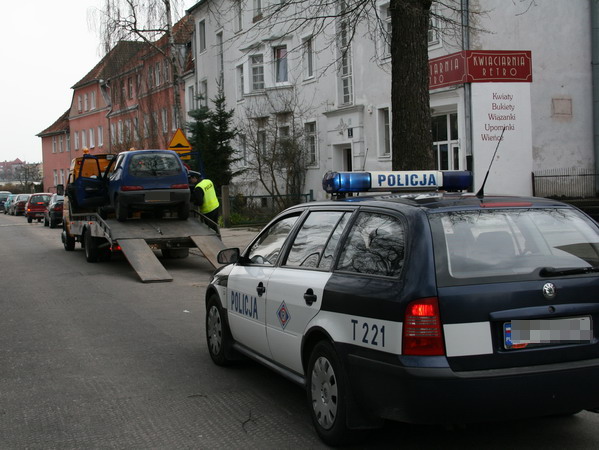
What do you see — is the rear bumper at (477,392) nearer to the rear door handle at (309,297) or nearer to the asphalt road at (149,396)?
the asphalt road at (149,396)

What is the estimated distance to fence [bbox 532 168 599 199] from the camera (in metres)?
21.7

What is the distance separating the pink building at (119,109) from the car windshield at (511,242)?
2705 cm

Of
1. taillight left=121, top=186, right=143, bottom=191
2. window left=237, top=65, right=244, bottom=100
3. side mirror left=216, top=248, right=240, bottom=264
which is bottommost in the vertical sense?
side mirror left=216, top=248, right=240, bottom=264

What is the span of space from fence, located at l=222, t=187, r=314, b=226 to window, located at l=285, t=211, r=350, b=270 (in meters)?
20.4

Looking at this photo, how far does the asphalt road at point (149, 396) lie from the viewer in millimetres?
4824

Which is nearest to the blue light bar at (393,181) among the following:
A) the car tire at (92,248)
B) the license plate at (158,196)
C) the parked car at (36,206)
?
the license plate at (158,196)

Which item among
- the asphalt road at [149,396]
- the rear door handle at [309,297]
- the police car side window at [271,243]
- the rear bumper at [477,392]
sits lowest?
the asphalt road at [149,396]

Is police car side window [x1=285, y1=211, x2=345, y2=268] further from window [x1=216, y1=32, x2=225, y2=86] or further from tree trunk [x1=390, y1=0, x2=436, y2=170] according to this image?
window [x1=216, y1=32, x2=225, y2=86]

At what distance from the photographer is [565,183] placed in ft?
71.9

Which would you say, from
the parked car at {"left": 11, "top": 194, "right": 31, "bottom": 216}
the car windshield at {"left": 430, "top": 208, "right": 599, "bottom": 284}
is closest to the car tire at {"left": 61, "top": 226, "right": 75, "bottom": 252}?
the car windshield at {"left": 430, "top": 208, "right": 599, "bottom": 284}

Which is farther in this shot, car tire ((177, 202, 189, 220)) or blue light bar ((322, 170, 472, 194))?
car tire ((177, 202, 189, 220))

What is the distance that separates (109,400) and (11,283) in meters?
8.73

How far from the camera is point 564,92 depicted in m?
22.3

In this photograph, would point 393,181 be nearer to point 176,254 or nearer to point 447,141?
point 176,254
